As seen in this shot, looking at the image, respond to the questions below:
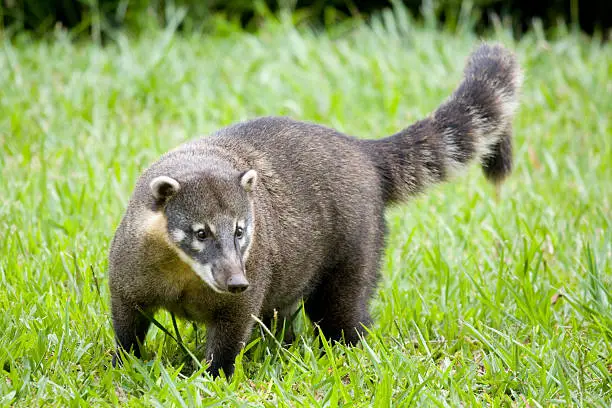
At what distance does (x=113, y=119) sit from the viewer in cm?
723

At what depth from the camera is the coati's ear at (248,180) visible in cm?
398

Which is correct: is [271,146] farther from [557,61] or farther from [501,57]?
[557,61]

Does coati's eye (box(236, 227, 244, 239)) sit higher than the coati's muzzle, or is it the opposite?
coati's eye (box(236, 227, 244, 239))

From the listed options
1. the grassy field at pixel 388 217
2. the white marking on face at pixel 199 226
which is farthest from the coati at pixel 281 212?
the grassy field at pixel 388 217

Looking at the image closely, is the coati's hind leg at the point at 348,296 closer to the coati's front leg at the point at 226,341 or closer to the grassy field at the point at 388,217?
the grassy field at the point at 388,217

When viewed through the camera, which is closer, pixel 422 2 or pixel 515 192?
pixel 515 192

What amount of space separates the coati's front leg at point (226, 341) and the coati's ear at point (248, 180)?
0.56 m

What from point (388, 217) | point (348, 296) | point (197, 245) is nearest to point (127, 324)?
point (197, 245)

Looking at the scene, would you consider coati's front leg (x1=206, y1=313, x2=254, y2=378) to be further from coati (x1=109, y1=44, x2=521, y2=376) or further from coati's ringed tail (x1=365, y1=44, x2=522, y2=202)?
coati's ringed tail (x1=365, y1=44, x2=522, y2=202)

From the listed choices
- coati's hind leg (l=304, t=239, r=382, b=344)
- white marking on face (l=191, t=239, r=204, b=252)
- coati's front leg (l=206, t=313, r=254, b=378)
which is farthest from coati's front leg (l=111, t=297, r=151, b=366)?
coati's hind leg (l=304, t=239, r=382, b=344)

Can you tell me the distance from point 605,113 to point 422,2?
292 centimetres

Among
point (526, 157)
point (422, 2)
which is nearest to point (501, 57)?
point (526, 157)

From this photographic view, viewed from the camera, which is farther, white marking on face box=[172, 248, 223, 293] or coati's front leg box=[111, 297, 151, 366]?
coati's front leg box=[111, 297, 151, 366]

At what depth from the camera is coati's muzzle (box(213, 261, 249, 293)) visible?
142 inches
